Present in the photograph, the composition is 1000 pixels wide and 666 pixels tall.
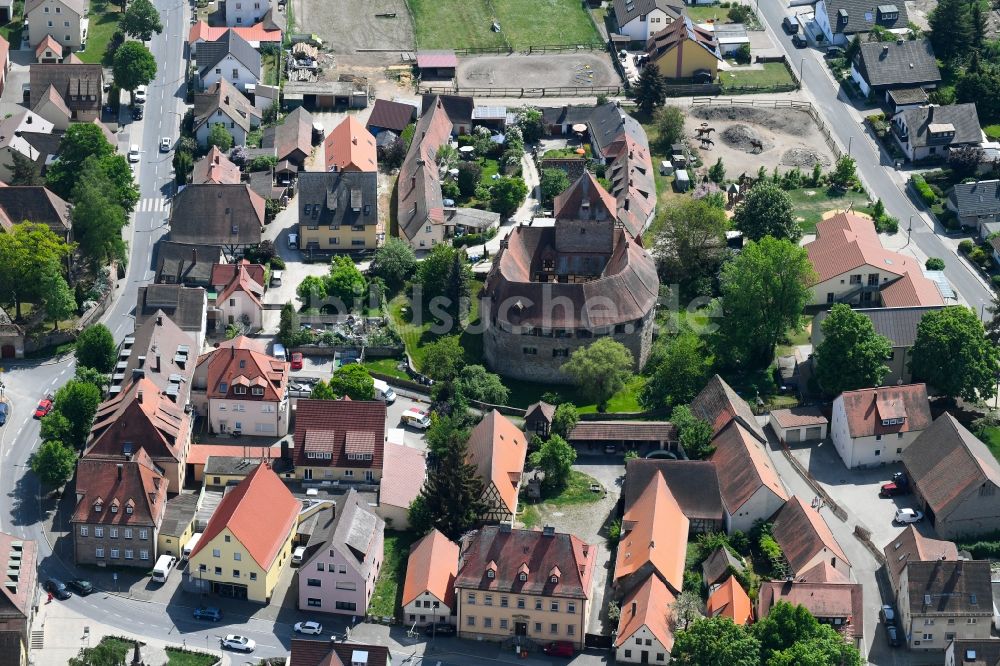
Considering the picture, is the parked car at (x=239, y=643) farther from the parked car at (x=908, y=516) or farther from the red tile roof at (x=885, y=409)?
the red tile roof at (x=885, y=409)

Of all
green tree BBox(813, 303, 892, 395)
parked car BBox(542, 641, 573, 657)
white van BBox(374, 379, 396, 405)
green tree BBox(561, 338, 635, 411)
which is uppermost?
green tree BBox(813, 303, 892, 395)

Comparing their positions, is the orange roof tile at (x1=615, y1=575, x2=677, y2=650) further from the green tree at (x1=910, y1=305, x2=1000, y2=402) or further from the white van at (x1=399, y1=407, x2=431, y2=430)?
the green tree at (x1=910, y1=305, x2=1000, y2=402)

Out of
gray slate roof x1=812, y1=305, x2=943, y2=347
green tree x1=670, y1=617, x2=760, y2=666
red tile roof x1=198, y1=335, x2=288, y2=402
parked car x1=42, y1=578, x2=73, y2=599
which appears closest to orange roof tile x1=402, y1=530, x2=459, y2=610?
green tree x1=670, y1=617, x2=760, y2=666

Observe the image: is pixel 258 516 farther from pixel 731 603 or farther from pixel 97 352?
pixel 731 603

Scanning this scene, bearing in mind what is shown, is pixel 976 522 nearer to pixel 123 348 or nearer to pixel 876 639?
pixel 876 639

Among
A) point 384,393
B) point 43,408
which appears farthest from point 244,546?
point 43,408

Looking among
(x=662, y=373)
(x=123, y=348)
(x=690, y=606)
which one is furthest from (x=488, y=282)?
(x=690, y=606)
